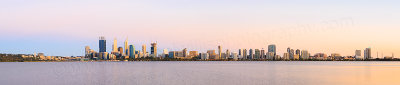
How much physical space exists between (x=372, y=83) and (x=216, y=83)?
2220cm

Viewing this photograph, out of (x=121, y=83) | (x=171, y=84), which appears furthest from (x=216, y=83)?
(x=121, y=83)

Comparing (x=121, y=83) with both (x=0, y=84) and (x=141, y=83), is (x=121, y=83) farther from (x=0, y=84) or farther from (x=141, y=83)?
(x=0, y=84)

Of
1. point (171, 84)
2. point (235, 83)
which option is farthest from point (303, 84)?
point (171, 84)

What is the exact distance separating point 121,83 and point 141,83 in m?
3.02

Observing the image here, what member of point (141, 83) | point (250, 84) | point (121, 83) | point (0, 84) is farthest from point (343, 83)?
point (0, 84)

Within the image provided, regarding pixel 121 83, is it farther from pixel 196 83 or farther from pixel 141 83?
pixel 196 83

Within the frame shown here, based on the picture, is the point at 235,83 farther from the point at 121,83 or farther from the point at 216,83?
the point at 121,83

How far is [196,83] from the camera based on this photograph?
157 ft

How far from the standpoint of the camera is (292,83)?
4697 centimetres

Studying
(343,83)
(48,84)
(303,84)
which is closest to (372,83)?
(343,83)

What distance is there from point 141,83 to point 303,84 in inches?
872

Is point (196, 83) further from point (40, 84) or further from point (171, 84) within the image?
point (40, 84)

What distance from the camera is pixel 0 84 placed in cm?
4662

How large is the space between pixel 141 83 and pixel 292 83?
2083 centimetres
